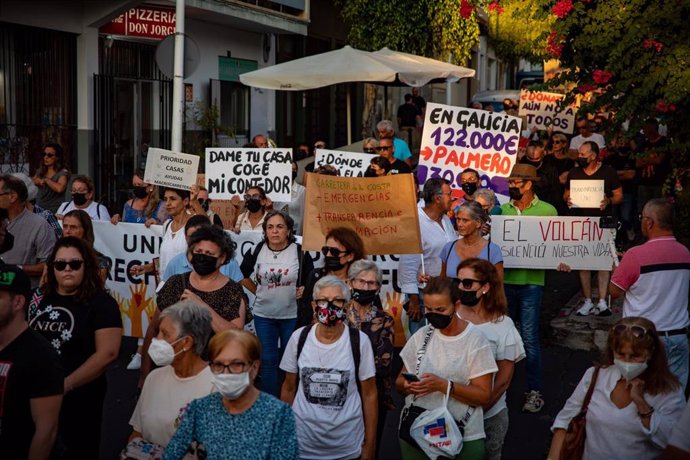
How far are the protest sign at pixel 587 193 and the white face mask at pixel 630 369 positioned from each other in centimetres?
611

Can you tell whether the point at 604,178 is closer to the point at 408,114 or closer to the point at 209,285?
the point at 209,285

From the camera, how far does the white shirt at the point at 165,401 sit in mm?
4809

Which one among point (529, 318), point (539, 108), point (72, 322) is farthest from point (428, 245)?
point (539, 108)

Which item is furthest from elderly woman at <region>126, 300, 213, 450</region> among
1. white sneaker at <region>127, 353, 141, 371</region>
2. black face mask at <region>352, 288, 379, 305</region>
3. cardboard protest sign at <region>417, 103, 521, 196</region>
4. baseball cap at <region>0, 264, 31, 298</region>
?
cardboard protest sign at <region>417, 103, 521, 196</region>

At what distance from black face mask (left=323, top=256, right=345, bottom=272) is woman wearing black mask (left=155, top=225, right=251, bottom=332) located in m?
0.75

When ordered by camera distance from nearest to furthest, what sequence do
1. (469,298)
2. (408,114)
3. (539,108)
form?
(469,298), (539,108), (408,114)

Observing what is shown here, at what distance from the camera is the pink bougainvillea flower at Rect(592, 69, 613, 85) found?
878 centimetres

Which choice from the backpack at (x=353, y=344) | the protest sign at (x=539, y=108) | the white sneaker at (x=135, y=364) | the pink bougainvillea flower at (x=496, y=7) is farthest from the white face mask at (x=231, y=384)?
the protest sign at (x=539, y=108)

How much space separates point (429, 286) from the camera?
5395 millimetres

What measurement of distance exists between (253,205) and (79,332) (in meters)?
4.28

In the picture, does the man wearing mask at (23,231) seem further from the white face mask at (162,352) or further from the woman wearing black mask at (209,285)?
the white face mask at (162,352)

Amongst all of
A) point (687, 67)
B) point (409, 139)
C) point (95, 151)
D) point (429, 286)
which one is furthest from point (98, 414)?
point (409, 139)

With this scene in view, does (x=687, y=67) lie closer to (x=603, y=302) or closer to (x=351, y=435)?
(x=603, y=302)

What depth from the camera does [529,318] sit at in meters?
8.28
